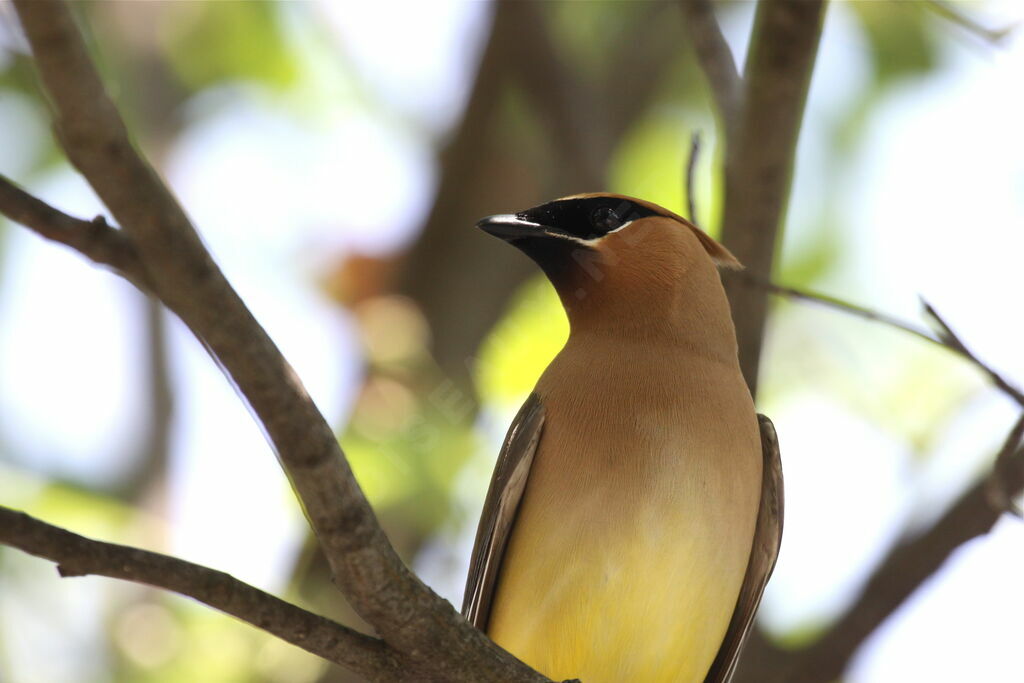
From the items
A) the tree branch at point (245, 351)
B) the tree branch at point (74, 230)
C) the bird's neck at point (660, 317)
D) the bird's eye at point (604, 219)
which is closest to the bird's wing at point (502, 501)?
the bird's neck at point (660, 317)

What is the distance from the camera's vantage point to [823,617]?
611 cm

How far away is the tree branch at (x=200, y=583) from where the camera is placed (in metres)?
2.17

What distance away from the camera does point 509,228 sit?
4086mm

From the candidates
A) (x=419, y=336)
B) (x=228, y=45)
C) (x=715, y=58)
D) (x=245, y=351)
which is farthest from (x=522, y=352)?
(x=245, y=351)

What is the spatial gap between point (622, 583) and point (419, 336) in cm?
274

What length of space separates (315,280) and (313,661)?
7.50ft

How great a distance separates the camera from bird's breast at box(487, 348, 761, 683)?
3.63 metres

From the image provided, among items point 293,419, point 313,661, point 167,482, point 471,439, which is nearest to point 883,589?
point 471,439

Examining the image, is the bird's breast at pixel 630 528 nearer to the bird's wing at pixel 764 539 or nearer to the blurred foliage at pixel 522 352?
the bird's wing at pixel 764 539

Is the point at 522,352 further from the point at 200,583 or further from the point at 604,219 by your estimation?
the point at 200,583

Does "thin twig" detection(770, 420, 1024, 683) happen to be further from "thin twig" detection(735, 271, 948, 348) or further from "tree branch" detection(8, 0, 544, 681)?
"tree branch" detection(8, 0, 544, 681)

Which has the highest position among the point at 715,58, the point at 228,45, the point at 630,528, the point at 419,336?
the point at 228,45

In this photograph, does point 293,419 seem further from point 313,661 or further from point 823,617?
point 823,617

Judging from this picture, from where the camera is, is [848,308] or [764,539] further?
[764,539]
